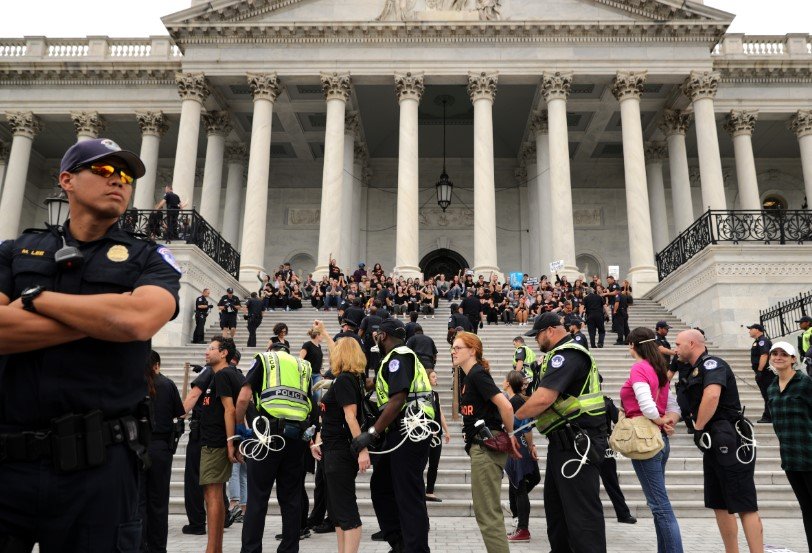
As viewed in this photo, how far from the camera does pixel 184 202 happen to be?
73.8ft

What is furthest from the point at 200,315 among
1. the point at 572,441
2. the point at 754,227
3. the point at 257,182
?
the point at 754,227

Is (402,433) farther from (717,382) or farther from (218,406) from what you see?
(717,382)

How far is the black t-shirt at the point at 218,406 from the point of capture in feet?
19.5

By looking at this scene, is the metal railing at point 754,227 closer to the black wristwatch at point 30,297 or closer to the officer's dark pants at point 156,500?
the officer's dark pants at point 156,500

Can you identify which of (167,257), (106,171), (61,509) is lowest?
(61,509)

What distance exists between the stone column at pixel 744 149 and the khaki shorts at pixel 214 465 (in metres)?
26.6

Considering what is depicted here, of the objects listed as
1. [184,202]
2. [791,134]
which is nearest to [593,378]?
[184,202]

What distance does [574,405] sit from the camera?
488cm

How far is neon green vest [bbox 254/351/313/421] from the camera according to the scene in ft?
18.9

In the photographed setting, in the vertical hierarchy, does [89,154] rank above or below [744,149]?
below

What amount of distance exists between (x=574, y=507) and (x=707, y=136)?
23.7 metres

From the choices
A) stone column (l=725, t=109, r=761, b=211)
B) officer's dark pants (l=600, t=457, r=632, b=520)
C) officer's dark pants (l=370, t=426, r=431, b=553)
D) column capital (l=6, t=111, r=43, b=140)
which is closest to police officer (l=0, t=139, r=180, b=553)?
officer's dark pants (l=370, t=426, r=431, b=553)

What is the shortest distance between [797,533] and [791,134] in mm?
30151

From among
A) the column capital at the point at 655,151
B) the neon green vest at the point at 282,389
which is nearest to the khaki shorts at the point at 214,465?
the neon green vest at the point at 282,389
